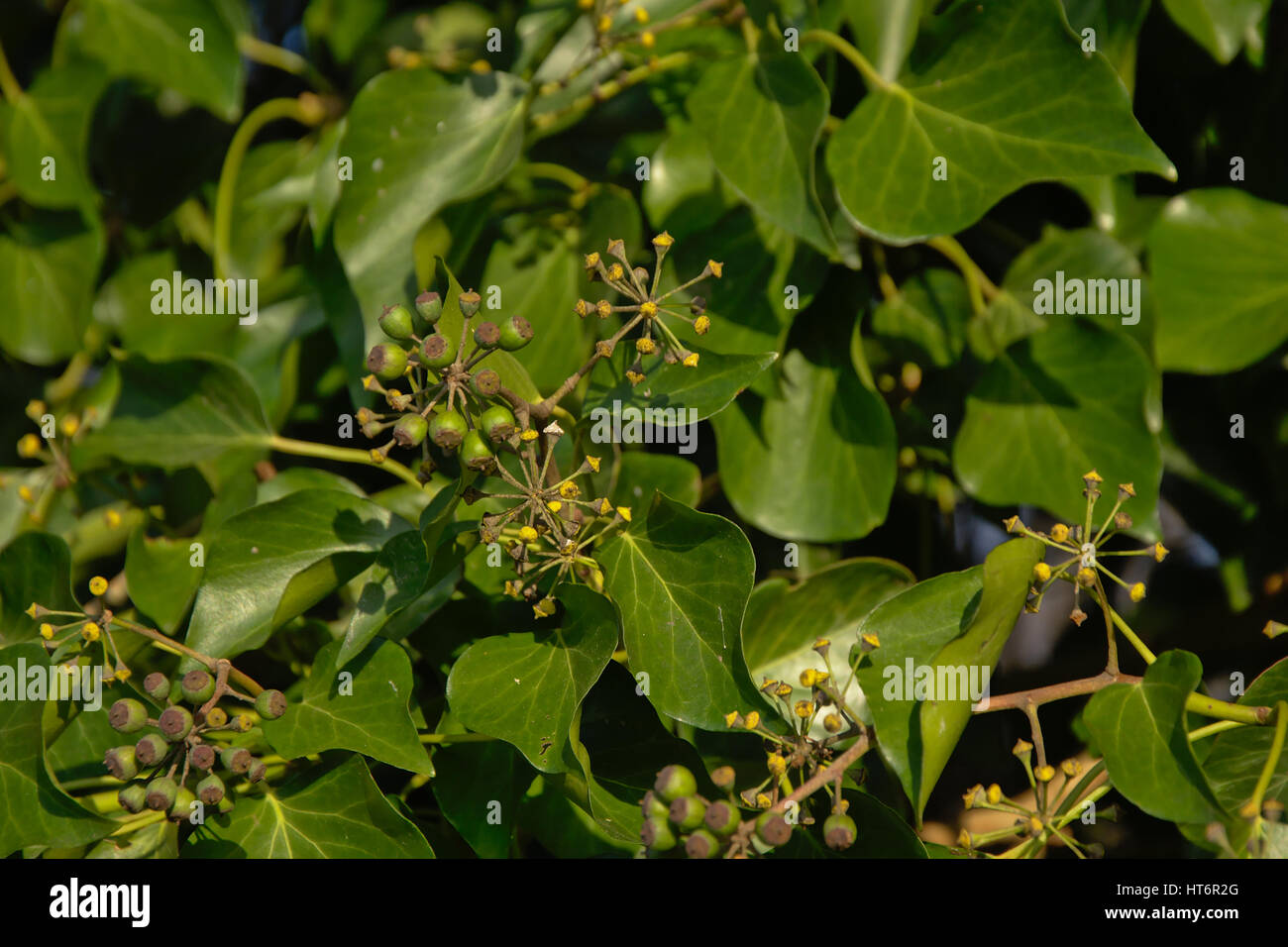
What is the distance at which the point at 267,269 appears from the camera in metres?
1.57

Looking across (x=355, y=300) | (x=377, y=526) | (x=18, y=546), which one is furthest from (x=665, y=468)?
(x=18, y=546)

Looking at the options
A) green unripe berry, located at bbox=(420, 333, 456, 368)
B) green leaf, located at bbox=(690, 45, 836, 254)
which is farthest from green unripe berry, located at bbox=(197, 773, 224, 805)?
green leaf, located at bbox=(690, 45, 836, 254)

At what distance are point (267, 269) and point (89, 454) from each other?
0.42 metres

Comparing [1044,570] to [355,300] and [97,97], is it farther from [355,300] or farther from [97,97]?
[97,97]

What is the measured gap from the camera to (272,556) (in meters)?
1.08

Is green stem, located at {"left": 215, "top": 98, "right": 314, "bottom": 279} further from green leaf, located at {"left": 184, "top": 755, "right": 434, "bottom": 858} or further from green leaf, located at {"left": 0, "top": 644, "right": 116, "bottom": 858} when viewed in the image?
green leaf, located at {"left": 184, "top": 755, "right": 434, "bottom": 858}

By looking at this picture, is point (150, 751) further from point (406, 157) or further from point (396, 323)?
point (406, 157)

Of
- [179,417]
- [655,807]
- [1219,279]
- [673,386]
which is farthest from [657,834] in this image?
[1219,279]

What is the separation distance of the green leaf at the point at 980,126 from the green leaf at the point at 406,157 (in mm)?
417

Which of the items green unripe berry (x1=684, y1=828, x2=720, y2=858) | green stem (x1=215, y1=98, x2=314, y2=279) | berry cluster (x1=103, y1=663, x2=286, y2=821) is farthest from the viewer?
green stem (x1=215, y1=98, x2=314, y2=279)

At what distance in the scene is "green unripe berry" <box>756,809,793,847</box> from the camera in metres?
0.80

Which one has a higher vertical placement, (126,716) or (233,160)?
(233,160)

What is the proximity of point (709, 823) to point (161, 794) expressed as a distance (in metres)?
0.49

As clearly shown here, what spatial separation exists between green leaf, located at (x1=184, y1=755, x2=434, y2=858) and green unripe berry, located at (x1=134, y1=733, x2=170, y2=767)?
0.44ft
